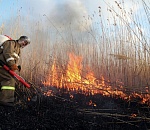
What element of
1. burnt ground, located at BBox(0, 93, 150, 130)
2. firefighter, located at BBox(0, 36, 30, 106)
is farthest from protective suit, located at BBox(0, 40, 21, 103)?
burnt ground, located at BBox(0, 93, 150, 130)

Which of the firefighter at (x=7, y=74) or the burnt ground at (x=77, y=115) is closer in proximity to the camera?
the burnt ground at (x=77, y=115)

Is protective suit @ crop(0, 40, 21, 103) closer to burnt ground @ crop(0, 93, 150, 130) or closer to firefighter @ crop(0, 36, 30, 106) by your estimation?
firefighter @ crop(0, 36, 30, 106)

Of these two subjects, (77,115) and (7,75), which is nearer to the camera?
(77,115)

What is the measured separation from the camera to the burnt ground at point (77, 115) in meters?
2.88

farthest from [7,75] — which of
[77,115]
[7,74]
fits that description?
[77,115]

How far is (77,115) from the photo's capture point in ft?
11.3

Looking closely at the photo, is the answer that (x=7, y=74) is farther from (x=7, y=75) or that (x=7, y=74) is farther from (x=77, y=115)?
(x=77, y=115)

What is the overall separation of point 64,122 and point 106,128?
64 centimetres

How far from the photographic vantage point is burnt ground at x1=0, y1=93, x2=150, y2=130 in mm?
2877

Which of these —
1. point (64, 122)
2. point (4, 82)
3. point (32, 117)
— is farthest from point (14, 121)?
point (4, 82)

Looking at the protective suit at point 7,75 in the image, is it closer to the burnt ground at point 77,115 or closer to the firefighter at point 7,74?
the firefighter at point 7,74

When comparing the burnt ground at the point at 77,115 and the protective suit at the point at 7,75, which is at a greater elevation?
the protective suit at the point at 7,75

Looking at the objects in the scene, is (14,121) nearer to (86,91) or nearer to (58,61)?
(86,91)

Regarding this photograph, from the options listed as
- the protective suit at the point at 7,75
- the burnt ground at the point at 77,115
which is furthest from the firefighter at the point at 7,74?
the burnt ground at the point at 77,115
